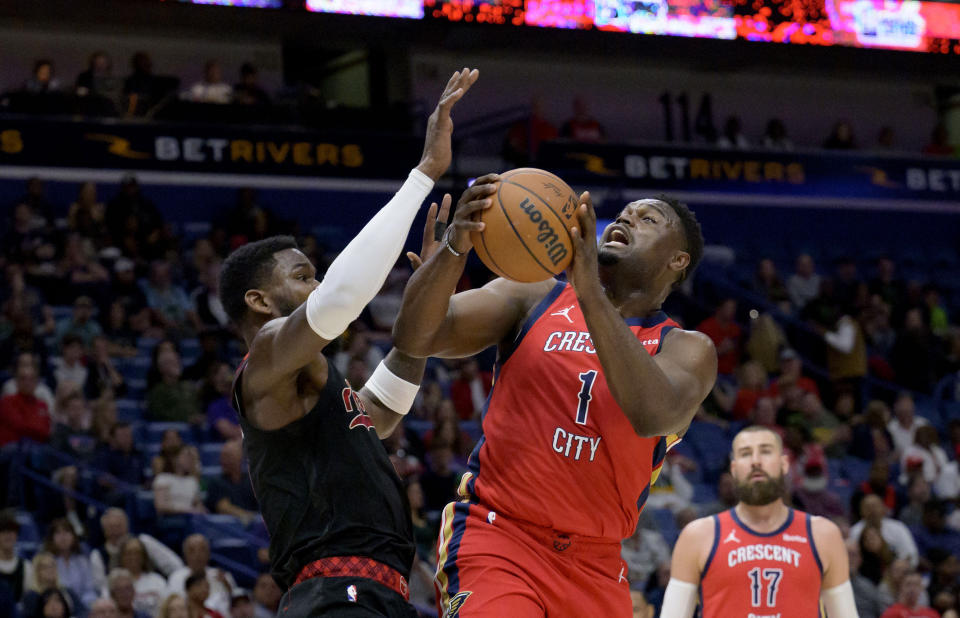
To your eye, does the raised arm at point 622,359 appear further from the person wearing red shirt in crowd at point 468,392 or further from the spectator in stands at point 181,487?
the person wearing red shirt in crowd at point 468,392

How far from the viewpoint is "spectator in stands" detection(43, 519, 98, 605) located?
9078 millimetres

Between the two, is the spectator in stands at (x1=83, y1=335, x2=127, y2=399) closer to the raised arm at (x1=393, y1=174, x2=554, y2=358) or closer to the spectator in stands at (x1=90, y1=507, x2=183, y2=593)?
the spectator in stands at (x1=90, y1=507, x2=183, y2=593)

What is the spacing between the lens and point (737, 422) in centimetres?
1387

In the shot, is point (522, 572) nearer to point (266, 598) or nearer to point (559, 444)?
point (559, 444)

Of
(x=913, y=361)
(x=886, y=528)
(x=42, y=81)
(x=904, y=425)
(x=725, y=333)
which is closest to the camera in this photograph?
(x=886, y=528)

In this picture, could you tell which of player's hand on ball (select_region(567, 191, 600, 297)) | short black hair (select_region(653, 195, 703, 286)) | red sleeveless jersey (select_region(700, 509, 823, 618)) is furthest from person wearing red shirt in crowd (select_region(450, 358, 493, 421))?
player's hand on ball (select_region(567, 191, 600, 297))

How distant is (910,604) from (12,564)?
7.02 m

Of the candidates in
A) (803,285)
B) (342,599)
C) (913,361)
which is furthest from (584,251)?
(803,285)

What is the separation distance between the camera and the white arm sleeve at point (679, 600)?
6.13 m

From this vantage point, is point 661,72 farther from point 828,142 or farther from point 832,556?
point 832,556

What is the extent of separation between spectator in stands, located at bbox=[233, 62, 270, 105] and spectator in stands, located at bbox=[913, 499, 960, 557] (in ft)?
27.5

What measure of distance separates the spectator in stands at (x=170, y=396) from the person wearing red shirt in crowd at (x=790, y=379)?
6.44 meters

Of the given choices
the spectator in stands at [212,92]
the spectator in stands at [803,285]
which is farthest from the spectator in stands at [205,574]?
the spectator in stands at [803,285]

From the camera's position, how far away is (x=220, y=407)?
11344mm
